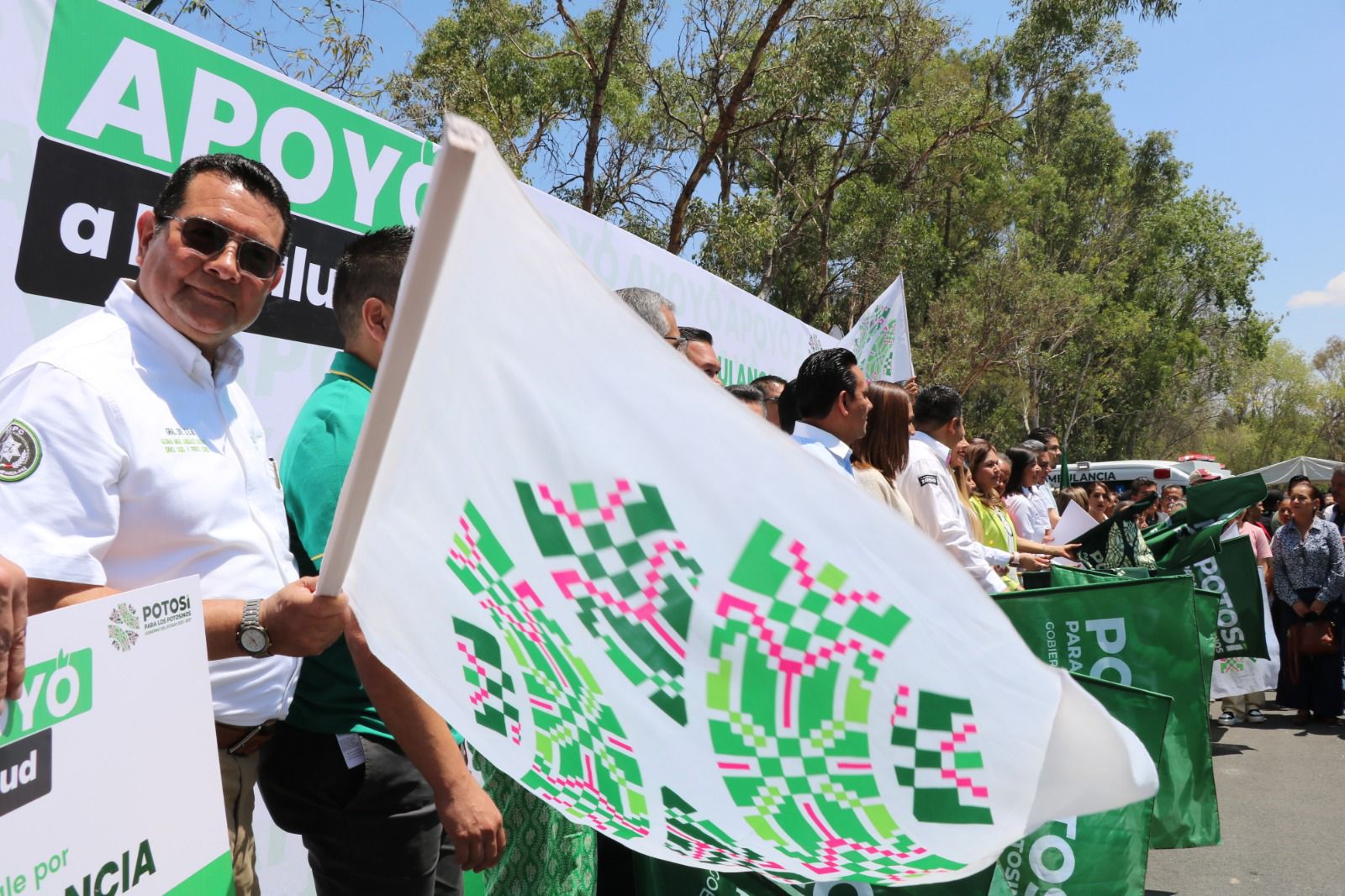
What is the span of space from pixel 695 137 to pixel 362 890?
47.7 feet

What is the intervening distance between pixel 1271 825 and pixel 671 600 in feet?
18.0

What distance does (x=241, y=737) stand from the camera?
5.95ft

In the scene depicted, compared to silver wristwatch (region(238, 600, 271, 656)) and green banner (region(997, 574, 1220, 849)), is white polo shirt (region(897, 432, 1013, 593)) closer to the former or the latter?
green banner (region(997, 574, 1220, 849))

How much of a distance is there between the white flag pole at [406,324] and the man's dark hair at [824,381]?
2.86m

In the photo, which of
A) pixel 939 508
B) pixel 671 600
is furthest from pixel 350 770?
pixel 939 508

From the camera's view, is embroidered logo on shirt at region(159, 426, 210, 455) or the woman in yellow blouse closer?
embroidered logo on shirt at region(159, 426, 210, 455)

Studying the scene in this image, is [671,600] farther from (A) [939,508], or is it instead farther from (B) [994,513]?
(B) [994,513]

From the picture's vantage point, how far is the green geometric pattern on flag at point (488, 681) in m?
1.32

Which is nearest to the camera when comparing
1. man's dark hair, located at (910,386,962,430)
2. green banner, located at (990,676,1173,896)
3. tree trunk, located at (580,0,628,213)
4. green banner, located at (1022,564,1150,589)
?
green banner, located at (990,676,1173,896)

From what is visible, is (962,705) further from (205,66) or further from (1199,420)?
(1199,420)

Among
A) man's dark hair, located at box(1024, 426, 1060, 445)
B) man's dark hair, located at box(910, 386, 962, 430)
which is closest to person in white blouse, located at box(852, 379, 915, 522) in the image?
man's dark hair, located at box(910, 386, 962, 430)

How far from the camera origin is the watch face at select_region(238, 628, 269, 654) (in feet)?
5.10

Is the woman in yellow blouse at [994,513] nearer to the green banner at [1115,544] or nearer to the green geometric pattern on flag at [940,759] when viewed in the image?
the green banner at [1115,544]

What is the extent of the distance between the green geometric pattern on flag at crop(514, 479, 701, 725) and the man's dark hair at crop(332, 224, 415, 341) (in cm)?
107
